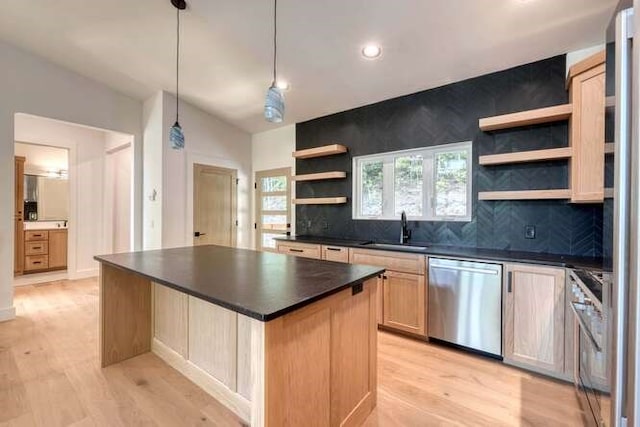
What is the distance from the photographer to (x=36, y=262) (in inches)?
203

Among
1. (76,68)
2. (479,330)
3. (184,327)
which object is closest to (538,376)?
(479,330)

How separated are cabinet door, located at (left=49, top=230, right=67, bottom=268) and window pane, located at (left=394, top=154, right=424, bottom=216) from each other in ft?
19.8

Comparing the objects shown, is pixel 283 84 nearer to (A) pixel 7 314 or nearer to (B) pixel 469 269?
(B) pixel 469 269

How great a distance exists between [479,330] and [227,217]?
412cm

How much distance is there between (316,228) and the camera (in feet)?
14.8

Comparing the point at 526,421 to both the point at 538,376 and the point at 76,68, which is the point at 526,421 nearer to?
the point at 538,376

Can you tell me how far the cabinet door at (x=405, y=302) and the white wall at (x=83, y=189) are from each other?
18.0ft

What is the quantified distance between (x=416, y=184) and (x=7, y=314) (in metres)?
5.08

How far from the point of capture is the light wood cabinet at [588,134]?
2.13 meters

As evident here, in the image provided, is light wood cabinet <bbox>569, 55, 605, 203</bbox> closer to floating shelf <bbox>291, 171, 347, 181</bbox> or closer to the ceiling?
the ceiling

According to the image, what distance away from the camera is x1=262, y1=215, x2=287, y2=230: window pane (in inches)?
197

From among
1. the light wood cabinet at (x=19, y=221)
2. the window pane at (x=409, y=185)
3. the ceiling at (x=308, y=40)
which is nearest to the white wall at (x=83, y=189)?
the light wood cabinet at (x=19, y=221)

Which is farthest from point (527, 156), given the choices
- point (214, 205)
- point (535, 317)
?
point (214, 205)

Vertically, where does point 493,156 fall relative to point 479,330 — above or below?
above
